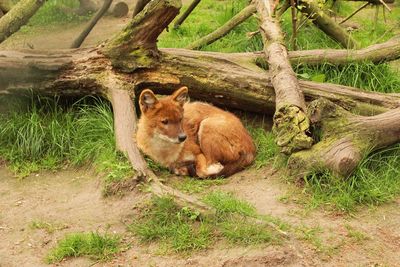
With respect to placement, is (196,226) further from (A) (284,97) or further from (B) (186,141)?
(A) (284,97)

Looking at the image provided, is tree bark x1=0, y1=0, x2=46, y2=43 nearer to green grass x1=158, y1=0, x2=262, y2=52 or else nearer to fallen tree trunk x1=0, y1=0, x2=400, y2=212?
fallen tree trunk x1=0, y1=0, x2=400, y2=212

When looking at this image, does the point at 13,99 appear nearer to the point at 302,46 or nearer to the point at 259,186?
the point at 259,186

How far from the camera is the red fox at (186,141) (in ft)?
21.4

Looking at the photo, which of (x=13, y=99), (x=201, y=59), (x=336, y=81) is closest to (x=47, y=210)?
(x=13, y=99)

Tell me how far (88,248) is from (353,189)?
97.4 inches

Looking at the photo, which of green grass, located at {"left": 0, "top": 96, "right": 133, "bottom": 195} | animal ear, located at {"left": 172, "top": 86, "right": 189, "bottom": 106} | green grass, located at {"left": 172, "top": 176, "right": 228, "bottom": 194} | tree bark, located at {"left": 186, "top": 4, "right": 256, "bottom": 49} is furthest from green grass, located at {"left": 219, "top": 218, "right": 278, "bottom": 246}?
tree bark, located at {"left": 186, "top": 4, "right": 256, "bottom": 49}

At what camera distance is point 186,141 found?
678 centimetres

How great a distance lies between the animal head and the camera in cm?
649

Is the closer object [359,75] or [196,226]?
[196,226]

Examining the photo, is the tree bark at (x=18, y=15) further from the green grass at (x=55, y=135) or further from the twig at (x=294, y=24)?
the twig at (x=294, y=24)

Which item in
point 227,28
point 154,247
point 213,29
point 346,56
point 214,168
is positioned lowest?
point 154,247

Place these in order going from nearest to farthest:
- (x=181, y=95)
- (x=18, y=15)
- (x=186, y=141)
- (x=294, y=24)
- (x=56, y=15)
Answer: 1. (x=181, y=95)
2. (x=186, y=141)
3. (x=18, y=15)
4. (x=294, y=24)
5. (x=56, y=15)

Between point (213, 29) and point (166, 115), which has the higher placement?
point (213, 29)

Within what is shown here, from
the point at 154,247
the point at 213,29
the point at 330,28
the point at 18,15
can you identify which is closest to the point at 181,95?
the point at 154,247
